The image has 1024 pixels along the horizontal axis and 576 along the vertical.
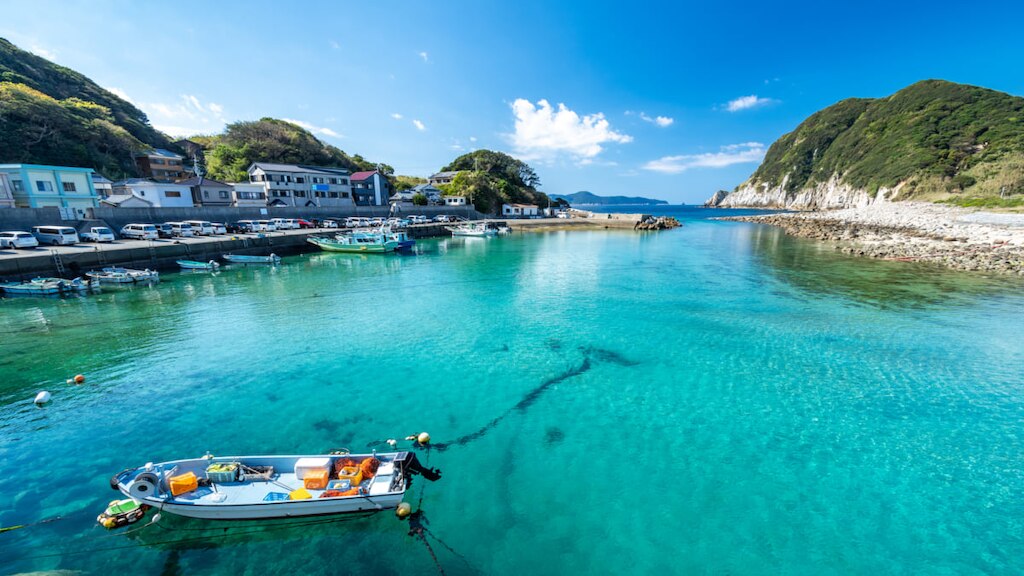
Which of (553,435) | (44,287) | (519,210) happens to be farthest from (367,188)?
(553,435)

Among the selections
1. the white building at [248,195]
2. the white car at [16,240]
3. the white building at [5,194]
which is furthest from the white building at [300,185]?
the white car at [16,240]

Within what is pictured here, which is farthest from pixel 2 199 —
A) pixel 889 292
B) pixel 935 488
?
pixel 889 292

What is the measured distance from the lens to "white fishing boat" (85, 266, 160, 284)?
2945cm

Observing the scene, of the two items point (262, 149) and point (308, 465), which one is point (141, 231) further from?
point (262, 149)

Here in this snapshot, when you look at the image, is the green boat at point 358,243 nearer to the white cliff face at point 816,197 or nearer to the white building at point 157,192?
the white building at point 157,192

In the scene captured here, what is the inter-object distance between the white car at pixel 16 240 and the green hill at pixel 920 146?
126 meters

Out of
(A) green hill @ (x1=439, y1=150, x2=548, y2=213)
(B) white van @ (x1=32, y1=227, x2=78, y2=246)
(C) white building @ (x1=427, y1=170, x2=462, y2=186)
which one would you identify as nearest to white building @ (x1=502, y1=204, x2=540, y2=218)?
(A) green hill @ (x1=439, y1=150, x2=548, y2=213)

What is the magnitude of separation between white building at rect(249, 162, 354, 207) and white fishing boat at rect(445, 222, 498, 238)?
854 inches

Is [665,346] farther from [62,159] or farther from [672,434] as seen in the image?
[62,159]

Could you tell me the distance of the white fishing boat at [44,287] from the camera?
25562 millimetres

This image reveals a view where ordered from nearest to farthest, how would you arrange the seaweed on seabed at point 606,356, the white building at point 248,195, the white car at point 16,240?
the seaweed on seabed at point 606,356, the white car at point 16,240, the white building at point 248,195

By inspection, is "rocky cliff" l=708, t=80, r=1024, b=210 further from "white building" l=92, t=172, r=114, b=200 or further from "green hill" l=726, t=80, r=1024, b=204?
"white building" l=92, t=172, r=114, b=200

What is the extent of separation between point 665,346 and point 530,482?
11.4 meters

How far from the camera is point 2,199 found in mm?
35625
